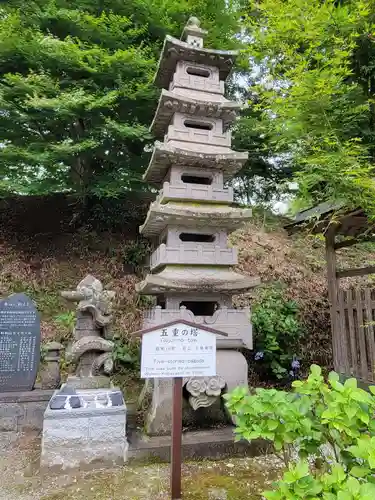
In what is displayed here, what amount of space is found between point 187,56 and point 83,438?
21.1 feet

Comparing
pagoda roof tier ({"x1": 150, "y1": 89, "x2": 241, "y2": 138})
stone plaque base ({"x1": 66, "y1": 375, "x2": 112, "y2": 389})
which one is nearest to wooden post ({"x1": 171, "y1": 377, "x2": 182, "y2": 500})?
stone plaque base ({"x1": 66, "y1": 375, "x2": 112, "y2": 389})

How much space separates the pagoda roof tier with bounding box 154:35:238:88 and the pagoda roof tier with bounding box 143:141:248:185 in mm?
1844

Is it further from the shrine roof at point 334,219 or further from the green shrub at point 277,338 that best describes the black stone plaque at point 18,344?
the shrine roof at point 334,219

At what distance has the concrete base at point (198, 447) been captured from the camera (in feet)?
13.4

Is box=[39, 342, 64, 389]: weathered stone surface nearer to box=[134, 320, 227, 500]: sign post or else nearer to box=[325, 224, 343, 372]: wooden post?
box=[134, 320, 227, 500]: sign post

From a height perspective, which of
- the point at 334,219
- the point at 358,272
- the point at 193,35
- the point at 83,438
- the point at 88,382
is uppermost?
the point at 193,35

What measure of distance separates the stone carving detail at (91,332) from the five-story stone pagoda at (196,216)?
0.67m

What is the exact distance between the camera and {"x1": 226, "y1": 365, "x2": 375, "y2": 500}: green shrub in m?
1.63

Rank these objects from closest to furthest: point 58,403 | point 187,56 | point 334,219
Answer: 1. point 58,403
2. point 334,219
3. point 187,56

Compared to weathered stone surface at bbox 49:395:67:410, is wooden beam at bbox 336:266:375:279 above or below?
above

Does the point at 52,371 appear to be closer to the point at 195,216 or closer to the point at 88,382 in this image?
the point at 88,382

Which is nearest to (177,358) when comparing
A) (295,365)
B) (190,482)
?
(190,482)

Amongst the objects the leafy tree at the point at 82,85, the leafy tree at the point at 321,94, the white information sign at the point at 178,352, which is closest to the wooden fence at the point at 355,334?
the leafy tree at the point at 321,94

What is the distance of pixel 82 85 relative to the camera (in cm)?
862
